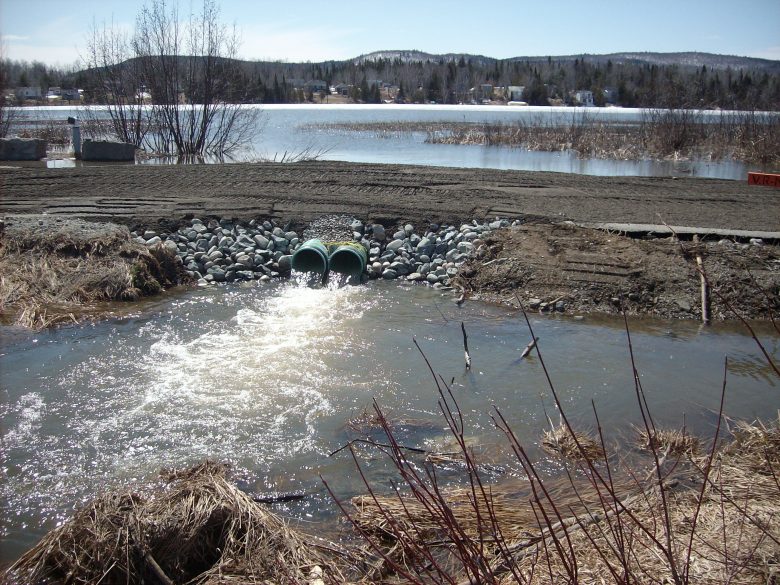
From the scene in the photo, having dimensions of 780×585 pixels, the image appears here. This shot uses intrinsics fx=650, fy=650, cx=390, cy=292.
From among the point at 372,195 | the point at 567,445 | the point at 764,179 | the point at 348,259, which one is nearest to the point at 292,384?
the point at 567,445

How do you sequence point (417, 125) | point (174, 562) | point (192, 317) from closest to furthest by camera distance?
1. point (174, 562)
2. point (192, 317)
3. point (417, 125)

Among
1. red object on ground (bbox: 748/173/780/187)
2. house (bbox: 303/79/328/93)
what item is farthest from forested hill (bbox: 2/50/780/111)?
red object on ground (bbox: 748/173/780/187)

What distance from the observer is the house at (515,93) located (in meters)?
112

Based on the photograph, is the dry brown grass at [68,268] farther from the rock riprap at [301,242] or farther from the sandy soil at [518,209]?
the sandy soil at [518,209]

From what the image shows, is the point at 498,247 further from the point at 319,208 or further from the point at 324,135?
the point at 324,135

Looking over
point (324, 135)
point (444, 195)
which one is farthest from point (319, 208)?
point (324, 135)

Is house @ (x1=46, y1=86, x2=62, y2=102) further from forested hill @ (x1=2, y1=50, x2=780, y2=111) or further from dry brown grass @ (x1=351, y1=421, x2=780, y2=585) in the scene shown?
dry brown grass @ (x1=351, y1=421, x2=780, y2=585)

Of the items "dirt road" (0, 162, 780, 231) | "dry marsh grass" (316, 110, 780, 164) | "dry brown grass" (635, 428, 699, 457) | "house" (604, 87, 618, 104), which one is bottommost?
"dry brown grass" (635, 428, 699, 457)

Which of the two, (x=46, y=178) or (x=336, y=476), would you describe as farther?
(x=46, y=178)

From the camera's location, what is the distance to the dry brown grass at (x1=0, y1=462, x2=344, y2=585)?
145 inches

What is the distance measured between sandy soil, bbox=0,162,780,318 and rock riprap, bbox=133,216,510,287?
31cm

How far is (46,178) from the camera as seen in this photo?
45.8 feet

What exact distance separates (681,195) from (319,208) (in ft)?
24.2

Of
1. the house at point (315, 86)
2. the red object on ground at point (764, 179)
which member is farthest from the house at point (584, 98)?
the red object on ground at point (764, 179)
